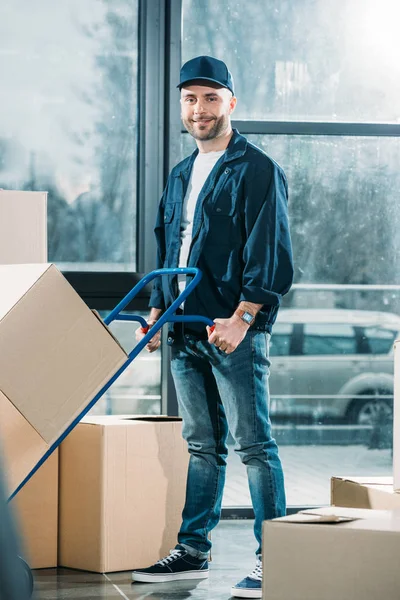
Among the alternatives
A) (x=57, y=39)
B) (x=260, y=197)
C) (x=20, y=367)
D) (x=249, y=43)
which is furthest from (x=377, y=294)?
(x=20, y=367)

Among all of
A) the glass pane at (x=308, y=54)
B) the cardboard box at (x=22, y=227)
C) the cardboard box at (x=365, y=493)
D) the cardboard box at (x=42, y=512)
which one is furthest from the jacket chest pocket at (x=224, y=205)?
the glass pane at (x=308, y=54)

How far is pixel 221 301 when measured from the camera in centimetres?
263

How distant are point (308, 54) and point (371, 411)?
1450 millimetres

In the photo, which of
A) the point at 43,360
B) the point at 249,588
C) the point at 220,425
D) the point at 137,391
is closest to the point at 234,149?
the point at 220,425

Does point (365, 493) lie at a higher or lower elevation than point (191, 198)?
lower

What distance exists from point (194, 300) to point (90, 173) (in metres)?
1.20

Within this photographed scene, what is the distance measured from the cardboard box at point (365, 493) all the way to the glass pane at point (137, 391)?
1387 millimetres

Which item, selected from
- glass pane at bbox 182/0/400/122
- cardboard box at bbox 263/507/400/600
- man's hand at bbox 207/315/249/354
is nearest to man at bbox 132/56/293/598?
man's hand at bbox 207/315/249/354

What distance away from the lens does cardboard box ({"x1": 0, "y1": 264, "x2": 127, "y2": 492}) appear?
6.56 ft

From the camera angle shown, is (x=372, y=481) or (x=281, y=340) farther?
(x=281, y=340)

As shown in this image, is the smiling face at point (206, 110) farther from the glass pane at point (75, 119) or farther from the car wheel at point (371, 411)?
the car wheel at point (371, 411)

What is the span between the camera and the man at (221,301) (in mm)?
2543

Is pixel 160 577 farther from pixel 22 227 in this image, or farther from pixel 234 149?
pixel 234 149

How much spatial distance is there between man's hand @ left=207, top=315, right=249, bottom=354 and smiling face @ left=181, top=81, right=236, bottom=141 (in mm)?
557
